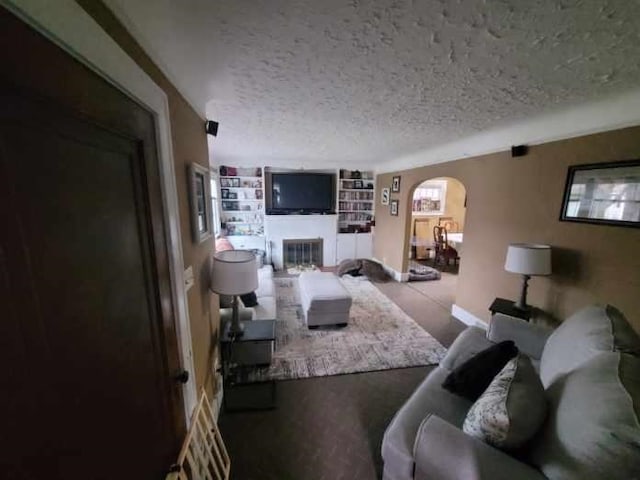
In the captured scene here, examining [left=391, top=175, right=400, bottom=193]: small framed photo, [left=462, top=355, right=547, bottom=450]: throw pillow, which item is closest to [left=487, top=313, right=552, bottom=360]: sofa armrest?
[left=462, top=355, right=547, bottom=450]: throw pillow

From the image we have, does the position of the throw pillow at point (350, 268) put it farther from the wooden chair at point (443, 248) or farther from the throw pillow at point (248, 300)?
the throw pillow at point (248, 300)

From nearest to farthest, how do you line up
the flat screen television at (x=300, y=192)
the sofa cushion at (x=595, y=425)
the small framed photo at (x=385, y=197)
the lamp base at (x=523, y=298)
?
the sofa cushion at (x=595, y=425) < the lamp base at (x=523, y=298) < the small framed photo at (x=385, y=197) < the flat screen television at (x=300, y=192)

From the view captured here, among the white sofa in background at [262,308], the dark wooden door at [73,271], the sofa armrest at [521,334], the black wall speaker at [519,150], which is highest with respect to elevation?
the black wall speaker at [519,150]

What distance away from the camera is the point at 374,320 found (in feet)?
11.5

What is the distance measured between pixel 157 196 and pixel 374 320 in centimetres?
313

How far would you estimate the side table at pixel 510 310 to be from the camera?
253 centimetres

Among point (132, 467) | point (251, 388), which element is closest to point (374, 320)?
point (251, 388)

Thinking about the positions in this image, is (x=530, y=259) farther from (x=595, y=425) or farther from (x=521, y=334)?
(x=595, y=425)

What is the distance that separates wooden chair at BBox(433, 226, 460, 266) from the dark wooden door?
6.28m

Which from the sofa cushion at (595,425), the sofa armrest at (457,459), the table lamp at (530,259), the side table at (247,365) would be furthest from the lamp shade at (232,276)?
the table lamp at (530,259)

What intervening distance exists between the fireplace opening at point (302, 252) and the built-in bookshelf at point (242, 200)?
0.70 metres

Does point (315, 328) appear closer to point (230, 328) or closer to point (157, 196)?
point (230, 328)

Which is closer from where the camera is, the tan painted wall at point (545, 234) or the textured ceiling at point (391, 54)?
the textured ceiling at point (391, 54)

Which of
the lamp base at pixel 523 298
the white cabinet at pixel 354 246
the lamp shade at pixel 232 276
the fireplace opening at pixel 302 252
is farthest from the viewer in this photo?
the white cabinet at pixel 354 246
